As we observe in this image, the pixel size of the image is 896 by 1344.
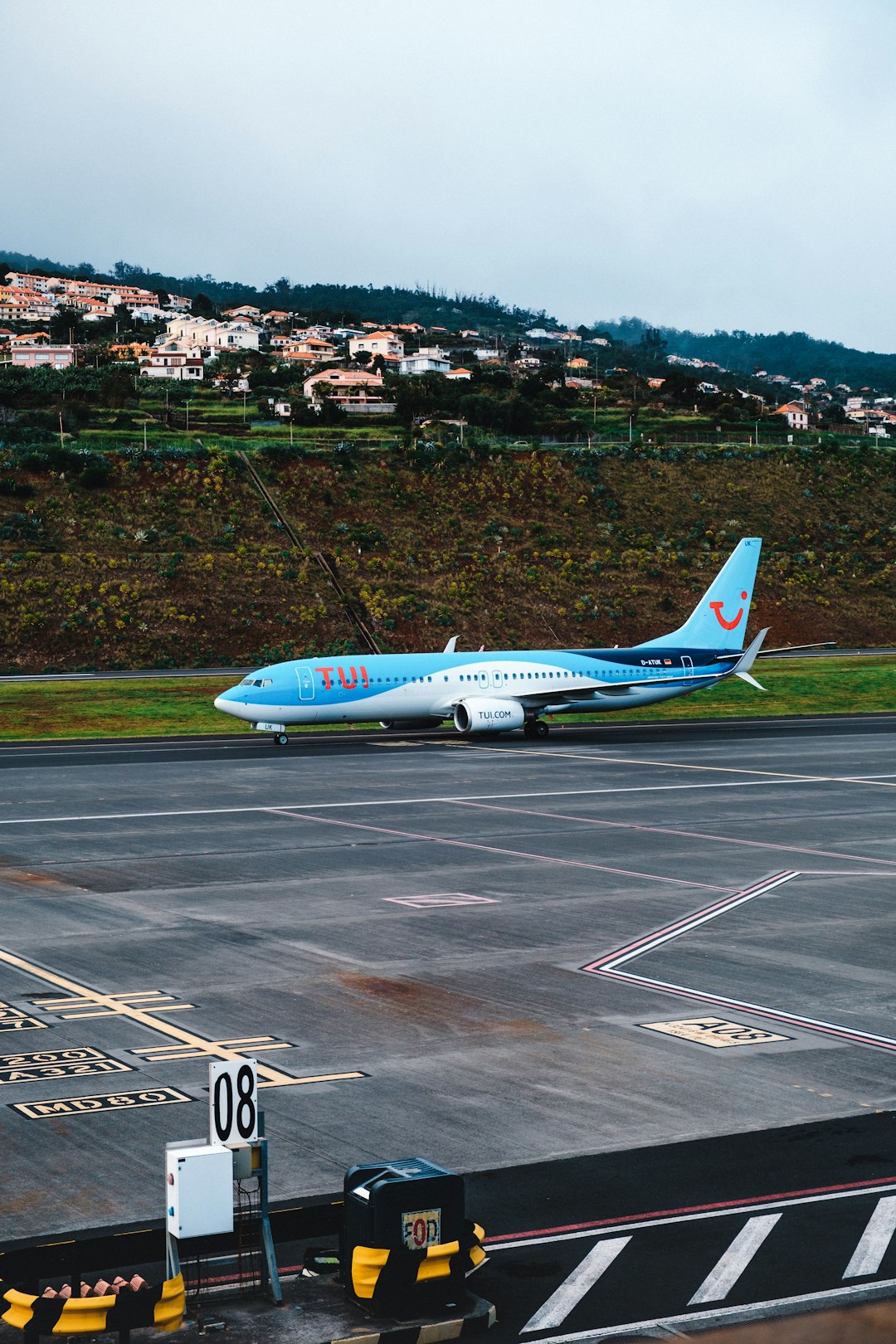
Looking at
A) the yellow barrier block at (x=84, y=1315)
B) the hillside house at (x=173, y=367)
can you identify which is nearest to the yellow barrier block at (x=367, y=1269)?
the yellow barrier block at (x=84, y=1315)

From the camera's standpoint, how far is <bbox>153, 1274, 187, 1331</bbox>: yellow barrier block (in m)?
12.3

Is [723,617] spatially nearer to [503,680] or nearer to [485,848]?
[503,680]

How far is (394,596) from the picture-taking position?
118 metres

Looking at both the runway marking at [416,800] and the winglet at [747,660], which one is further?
the winglet at [747,660]

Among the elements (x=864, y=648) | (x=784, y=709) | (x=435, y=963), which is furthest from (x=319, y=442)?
(x=435, y=963)

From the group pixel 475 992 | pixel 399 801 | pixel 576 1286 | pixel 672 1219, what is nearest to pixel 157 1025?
pixel 475 992

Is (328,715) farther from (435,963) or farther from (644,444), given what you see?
(644,444)

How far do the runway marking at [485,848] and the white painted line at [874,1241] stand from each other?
1856cm

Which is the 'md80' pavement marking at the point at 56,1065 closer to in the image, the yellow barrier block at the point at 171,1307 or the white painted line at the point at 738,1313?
the yellow barrier block at the point at 171,1307

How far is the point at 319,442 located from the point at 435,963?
389 ft

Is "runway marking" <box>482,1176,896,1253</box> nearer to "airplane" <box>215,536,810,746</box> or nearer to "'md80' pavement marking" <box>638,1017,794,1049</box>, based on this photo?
"'md80' pavement marking" <box>638,1017,794,1049</box>

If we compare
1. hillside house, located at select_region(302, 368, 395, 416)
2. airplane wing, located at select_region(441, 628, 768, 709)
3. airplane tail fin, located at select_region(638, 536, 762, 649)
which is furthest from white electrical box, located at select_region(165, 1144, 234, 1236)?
hillside house, located at select_region(302, 368, 395, 416)

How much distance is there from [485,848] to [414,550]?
8907 cm

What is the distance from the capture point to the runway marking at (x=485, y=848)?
3481 cm
